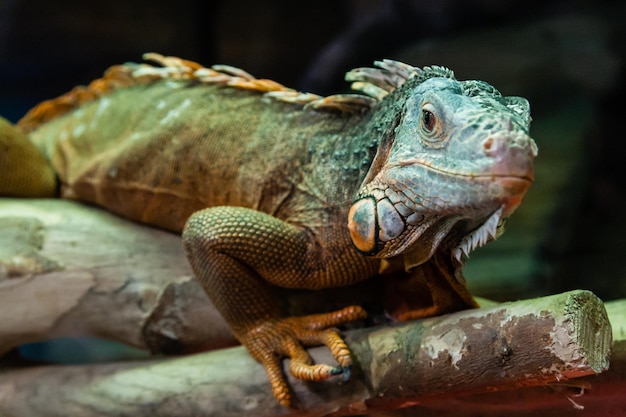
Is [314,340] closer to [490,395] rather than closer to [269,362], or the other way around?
[269,362]

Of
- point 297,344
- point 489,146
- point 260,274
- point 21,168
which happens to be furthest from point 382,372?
point 21,168

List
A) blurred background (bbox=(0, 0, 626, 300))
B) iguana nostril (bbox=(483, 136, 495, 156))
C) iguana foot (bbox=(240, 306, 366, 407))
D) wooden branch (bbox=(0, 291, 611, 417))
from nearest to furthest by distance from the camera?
iguana nostril (bbox=(483, 136, 495, 156))
wooden branch (bbox=(0, 291, 611, 417))
iguana foot (bbox=(240, 306, 366, 407))
blurred background (bbox=(0, 0, 626, 300))

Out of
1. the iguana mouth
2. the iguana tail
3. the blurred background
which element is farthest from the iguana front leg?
the iguana tail

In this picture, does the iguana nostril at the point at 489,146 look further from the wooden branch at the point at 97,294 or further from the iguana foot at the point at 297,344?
the wooden branch at the point at 97,294

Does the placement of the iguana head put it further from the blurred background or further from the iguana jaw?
the blurred background

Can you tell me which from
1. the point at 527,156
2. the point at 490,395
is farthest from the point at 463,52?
the point at 490,395

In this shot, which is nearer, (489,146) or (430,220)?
(489,146)

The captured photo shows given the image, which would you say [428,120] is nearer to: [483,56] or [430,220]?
[430,220]
